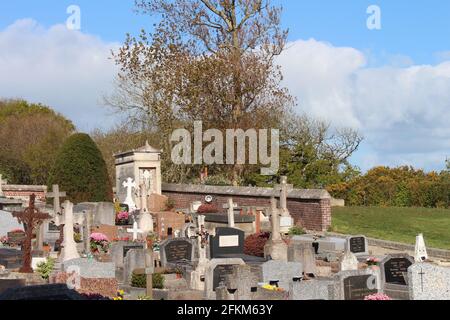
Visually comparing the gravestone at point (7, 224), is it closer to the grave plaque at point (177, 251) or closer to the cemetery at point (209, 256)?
the cemetery at point (209, 256)

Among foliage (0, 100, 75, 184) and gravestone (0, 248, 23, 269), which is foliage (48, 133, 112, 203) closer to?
gravestone (0, 248, 23, 269)

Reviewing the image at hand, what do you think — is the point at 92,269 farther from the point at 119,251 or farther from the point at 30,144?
the point at 30,144

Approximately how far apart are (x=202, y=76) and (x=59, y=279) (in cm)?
Result: 2311

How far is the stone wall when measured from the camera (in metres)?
25.7

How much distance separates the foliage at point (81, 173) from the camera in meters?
30.2

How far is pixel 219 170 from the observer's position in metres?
38.8

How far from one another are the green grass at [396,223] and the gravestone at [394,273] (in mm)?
6799

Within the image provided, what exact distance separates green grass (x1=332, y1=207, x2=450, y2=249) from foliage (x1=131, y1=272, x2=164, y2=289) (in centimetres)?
917

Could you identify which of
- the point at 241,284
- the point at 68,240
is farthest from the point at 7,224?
the point at 241,284

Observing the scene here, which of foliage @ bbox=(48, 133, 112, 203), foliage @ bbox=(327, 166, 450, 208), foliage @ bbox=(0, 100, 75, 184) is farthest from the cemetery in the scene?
foliage @ bbox=(0, 100, 75, 184)

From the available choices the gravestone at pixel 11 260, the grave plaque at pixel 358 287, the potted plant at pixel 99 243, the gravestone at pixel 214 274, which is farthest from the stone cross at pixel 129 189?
the grave plaque at pixel 358 287
